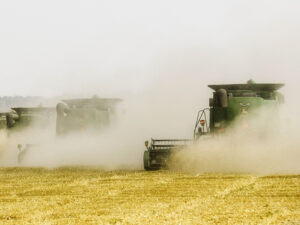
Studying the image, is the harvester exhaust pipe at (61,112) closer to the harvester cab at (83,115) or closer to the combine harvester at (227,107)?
the harvester cab at (83,115)

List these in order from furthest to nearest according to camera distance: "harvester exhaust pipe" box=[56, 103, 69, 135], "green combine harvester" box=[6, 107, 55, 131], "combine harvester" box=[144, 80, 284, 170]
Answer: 1. "green combine harvester" box=[6, 107, 55, 131]
2. "harvester exhaust pipe" box=[56, 103, 69, 135]
3. "combine harvester" box=[144, 80, 284, 170]

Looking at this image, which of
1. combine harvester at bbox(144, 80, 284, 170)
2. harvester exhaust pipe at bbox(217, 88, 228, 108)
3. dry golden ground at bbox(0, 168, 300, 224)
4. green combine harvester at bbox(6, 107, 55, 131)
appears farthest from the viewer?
green combine harvester at bbox(6, 107, 55, 131)

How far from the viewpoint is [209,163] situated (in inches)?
1000

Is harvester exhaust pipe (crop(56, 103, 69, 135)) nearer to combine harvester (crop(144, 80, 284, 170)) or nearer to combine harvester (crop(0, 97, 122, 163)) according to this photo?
combine harvester (crop(0, 97, 122, 163))

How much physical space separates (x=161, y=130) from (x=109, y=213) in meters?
27.0

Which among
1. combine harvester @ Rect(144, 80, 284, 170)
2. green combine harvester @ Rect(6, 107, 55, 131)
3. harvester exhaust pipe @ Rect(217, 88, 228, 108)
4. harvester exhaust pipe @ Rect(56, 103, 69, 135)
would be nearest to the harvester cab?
harvester exhaust pipe @ Rect(56, 103, 69, 135)

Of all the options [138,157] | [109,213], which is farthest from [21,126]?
[109,213]

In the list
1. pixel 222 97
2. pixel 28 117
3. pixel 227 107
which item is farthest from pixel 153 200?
pixel 28 117

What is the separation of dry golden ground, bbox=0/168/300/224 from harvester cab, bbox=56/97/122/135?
1189cm

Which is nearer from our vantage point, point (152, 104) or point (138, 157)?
point (138, 157)

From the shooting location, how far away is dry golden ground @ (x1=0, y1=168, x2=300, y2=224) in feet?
41.4

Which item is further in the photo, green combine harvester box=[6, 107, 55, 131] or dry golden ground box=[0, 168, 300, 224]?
green combine harvester box=[6, 107, 55, 131]

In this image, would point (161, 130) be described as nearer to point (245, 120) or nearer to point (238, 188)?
point (245, 120)

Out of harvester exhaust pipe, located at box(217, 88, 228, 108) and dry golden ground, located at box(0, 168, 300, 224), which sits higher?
harvester exhaust pipe, located at box(217, 88, 228, 108)
